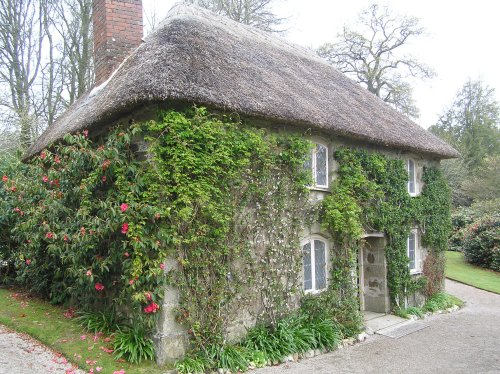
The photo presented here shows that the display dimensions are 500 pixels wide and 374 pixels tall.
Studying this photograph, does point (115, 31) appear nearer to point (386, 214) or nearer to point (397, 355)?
point (386, 214)

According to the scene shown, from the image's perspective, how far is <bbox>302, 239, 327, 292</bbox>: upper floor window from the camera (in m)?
8.67

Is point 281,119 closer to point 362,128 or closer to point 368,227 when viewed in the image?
point 362,128

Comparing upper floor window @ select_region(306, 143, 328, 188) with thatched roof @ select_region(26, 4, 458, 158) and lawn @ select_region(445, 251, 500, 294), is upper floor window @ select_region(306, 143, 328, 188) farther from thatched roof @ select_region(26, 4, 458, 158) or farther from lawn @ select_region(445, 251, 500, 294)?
lawn @ select_region(445, 251, 500, 294)

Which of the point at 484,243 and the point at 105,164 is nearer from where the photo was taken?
the point at 105,164

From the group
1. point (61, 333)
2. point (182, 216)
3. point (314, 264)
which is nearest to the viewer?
point (182, 216)

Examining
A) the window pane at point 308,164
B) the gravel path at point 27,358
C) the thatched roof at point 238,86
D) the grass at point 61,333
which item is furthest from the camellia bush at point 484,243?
the gravel path at point 27,358

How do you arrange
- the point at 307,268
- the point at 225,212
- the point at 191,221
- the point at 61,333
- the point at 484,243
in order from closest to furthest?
1. the point at 191,221
2. the point at 225,212
3. the point at 61,333
4. the point at 307,268
5. the point at 484,243

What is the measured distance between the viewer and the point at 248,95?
736 centimetres

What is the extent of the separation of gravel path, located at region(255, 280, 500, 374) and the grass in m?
2.25

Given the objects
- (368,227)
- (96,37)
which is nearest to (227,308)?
(368,227)

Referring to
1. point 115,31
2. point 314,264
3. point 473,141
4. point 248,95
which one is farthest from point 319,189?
point 473,141

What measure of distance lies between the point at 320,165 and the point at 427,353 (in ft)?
14.1

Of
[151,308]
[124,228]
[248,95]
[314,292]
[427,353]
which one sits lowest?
[427,353]

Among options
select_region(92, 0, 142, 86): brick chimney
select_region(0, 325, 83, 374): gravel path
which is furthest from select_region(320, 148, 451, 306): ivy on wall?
select_region(92, 0, 142, 86): brick chimney
